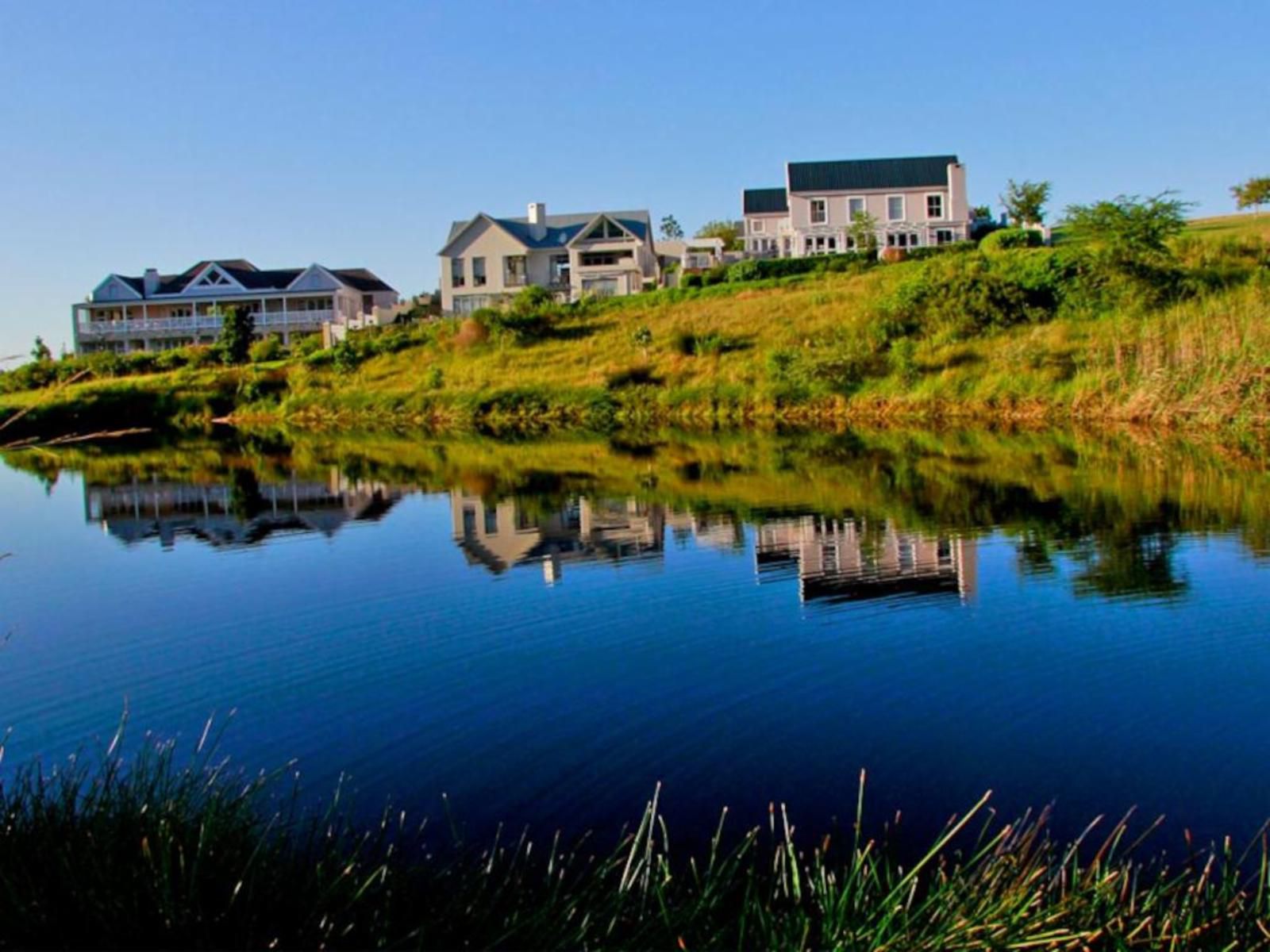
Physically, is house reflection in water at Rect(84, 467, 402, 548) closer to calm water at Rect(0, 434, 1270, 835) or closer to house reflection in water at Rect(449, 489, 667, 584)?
calm water at Rect(0, 434, 1270, 835)

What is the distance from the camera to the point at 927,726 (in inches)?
372

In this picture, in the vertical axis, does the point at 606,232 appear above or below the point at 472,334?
above

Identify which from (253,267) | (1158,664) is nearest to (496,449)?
(1158,664)

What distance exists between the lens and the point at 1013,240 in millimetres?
57406

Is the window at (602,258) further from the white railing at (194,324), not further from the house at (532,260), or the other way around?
the white railing at (194,324)

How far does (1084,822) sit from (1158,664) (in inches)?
156

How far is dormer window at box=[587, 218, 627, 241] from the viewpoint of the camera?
237 ft

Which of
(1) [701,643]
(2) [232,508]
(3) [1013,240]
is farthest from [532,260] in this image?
(1) [701,643]

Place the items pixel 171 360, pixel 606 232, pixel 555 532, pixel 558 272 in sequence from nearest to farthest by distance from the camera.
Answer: pixel 555 532, pixel 171 360, pixel 606 232, pixel 558 272

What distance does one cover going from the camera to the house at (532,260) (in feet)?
233

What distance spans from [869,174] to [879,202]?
202cm

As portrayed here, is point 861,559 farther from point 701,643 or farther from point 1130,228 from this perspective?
point 1130,228

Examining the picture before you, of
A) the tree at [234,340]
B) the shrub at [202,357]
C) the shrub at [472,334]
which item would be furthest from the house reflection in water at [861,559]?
the shrub at [202,357]

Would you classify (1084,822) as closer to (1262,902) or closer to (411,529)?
(1262,902)
